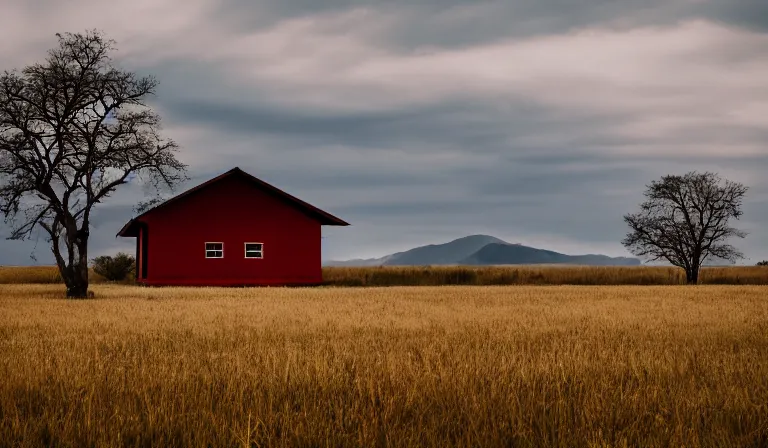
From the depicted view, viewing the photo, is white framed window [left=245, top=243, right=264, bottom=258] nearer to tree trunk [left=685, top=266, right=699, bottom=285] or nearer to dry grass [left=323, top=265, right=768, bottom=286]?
dry grass [left=323, top=265, right=768, bottom=286]

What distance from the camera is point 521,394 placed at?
687 cm

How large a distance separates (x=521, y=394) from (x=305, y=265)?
118ft

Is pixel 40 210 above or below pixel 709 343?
above

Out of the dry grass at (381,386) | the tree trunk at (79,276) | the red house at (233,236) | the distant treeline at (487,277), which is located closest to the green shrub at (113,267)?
the distant treeline at (487,277)

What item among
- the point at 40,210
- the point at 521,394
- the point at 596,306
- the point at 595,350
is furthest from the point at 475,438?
the point at 40,210

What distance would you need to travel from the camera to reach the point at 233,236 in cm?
4109

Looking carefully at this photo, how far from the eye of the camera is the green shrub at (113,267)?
53469mm

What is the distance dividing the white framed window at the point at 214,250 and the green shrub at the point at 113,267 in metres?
15.8

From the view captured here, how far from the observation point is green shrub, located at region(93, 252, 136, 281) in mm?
53469

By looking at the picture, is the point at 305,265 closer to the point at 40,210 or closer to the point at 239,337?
the point at 40,210

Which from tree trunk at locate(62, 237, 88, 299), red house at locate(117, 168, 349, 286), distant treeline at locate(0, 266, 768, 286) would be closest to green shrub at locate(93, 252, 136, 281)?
distant treeline at locate(0, 266, 768, 286)

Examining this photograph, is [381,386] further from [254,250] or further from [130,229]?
[130,229]

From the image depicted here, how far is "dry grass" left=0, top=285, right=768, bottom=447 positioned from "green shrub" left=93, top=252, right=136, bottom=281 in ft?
134

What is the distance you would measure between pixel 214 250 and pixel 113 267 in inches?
659
